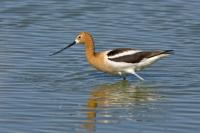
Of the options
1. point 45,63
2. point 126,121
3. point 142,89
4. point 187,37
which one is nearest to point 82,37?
point 45,63

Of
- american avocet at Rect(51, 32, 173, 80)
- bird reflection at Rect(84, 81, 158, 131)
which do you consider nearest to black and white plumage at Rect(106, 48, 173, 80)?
american avocet at Rect(51, 32, 173, 80)

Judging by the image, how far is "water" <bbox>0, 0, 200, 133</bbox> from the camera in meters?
11.2

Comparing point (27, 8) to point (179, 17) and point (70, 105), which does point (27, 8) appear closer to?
point (179, 17)

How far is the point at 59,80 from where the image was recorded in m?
13.8

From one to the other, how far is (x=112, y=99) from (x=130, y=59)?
72.9 inches

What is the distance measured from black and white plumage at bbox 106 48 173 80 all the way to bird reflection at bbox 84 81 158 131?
23 cm

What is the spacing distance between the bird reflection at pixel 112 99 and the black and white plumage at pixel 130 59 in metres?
0.23

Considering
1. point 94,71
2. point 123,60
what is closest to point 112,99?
point 123,60

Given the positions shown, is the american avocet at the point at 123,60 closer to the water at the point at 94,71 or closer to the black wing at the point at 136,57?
the black wing at the point at 136,57

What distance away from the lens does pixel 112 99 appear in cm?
1284

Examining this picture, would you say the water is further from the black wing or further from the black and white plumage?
the black wing

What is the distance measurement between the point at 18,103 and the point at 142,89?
95.6 inches

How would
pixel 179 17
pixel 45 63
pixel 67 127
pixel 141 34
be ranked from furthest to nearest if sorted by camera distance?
pixel 179 17 < pixel 141 34 < pixel 45 63 < pixel 67 127

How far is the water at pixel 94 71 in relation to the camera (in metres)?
11.2
